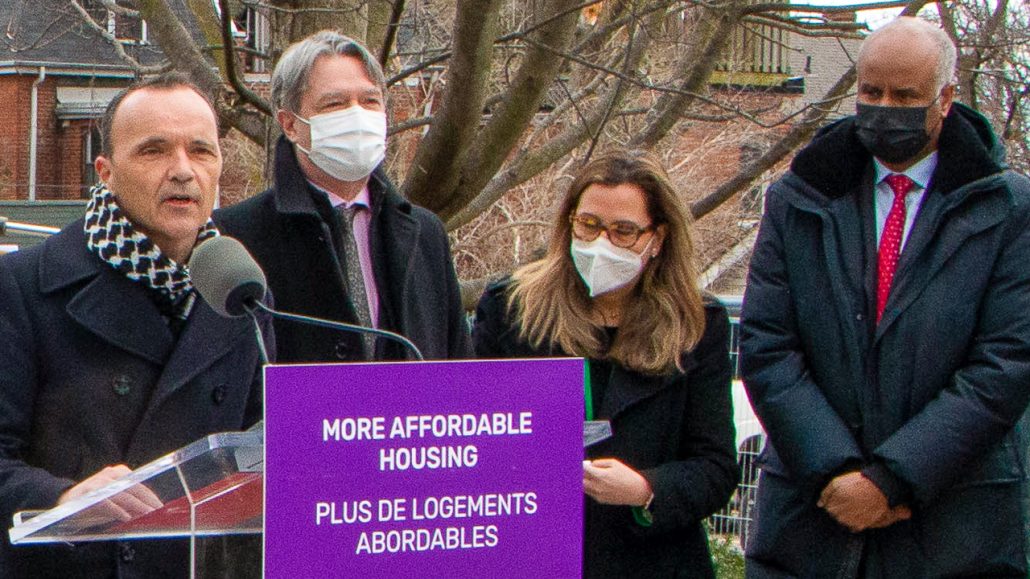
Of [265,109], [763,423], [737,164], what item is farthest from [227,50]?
[737,164]

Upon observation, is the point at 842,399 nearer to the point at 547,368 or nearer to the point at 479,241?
the point at 547,368

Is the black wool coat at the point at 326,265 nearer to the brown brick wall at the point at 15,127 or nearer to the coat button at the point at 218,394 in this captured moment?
the coat button at the point at 218,394

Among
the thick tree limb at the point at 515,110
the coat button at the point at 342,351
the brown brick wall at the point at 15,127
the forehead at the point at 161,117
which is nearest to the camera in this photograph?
the forehead at the point at 161,117

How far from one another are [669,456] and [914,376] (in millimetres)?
642

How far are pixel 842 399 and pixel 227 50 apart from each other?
2.91 meters

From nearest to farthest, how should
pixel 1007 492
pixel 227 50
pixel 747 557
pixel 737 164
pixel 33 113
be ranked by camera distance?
pixel 1007 492 → pixel 747 557 → pixel 227 50 → pixel 737 164 → pixel 33 113

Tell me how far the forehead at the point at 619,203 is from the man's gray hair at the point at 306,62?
64 cm

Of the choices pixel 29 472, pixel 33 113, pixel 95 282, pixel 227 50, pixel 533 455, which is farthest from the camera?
pixel 33 113

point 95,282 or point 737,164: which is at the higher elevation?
point 737,164

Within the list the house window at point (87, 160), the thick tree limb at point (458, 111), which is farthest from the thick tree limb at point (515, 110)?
the house window at point (87, 160)

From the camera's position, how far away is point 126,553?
120 inches

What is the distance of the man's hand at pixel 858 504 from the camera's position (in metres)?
3.84

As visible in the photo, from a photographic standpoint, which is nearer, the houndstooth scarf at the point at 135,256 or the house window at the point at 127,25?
the houndstooth scarf at the point at 135,256

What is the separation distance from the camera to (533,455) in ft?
8.68
